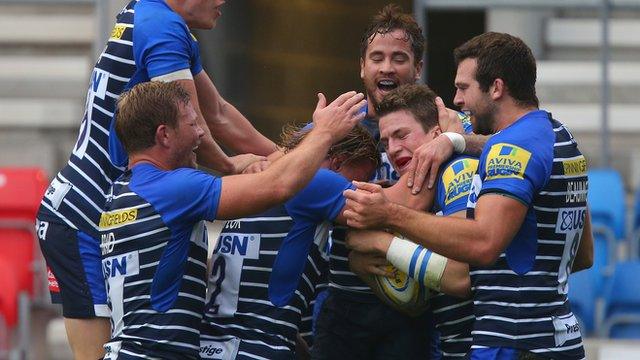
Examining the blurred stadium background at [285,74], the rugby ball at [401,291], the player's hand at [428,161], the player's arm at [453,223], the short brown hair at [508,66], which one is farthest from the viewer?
the blurred stadium background at [285,74]

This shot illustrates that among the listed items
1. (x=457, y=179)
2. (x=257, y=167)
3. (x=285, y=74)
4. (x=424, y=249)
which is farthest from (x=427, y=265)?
(x=285, y=74)

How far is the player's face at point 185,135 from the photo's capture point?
435 cm

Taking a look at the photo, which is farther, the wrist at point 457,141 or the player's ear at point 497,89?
the wrist at point 457,141

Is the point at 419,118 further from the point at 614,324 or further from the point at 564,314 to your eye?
the point at 614,324

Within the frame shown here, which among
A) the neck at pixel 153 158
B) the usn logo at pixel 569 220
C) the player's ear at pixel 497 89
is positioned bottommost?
the usn logo at pixel 569 220

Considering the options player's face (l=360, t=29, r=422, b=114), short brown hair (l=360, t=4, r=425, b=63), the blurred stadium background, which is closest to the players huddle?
player's face (l=360, t=29, r=422, b=114)

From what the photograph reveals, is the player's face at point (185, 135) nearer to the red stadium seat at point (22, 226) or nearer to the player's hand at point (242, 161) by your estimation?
the player's hand at point (242, 161)

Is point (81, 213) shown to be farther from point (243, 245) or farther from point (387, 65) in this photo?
point (387, 65)

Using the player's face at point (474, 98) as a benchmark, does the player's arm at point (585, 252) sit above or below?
below

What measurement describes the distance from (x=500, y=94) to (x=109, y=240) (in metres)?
1.32

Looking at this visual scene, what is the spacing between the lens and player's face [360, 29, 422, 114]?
17.3 feet

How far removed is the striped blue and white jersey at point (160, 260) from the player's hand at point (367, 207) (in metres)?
0.46

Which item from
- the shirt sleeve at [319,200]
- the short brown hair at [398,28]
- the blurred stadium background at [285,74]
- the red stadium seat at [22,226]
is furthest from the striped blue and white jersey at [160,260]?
the red stadium seat at [22,226]

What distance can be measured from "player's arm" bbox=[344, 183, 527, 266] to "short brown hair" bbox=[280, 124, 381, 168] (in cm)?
26
